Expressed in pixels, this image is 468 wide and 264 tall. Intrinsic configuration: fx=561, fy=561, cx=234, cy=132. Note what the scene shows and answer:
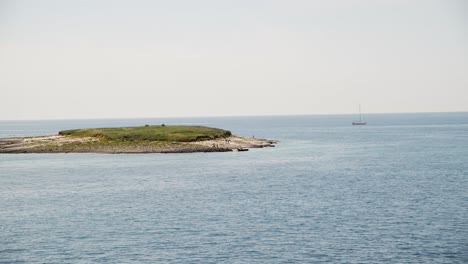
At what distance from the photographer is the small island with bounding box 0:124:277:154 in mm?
160625

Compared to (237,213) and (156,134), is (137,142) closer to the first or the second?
(156,134)

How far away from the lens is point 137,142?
16688cm

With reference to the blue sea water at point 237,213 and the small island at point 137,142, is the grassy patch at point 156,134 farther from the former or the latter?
the blue sea water at point 237,213

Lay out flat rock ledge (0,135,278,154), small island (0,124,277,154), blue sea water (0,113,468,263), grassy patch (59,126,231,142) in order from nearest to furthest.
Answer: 1. blue sea water (0,113,468,263)
2. flat rock ledge (0,135,278,154)
3. small island (0,124,277,154)
4. grassy patch (59,126,231,142)

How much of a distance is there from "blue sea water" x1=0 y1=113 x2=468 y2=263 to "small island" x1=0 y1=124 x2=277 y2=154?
4110cm

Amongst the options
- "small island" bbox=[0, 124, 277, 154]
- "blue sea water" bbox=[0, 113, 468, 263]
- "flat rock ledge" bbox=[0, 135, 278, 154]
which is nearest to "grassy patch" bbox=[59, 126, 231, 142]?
"small island" bbox=[0, 124, 277, 154]

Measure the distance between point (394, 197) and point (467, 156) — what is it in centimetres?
6893

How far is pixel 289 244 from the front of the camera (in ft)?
163

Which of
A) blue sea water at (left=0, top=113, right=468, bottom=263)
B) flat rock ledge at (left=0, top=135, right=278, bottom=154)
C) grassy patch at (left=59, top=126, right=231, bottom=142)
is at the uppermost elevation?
grassy patch at (left=59, top=126, right=231, bottom=142)

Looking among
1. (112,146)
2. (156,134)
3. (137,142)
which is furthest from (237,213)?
(156,134)

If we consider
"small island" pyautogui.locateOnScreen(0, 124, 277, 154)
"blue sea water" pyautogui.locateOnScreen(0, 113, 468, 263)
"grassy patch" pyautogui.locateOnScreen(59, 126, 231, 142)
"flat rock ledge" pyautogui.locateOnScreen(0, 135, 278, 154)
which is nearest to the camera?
"blue sea water" pyautogui.locateOnScreen(0, 113, 468, 263)

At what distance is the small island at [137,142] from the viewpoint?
161 meters

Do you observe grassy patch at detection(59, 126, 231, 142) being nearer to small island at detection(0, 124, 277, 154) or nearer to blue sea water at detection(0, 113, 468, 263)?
small island at detection(0, 124, 277, 154)

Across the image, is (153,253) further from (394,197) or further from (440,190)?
(440,190)
